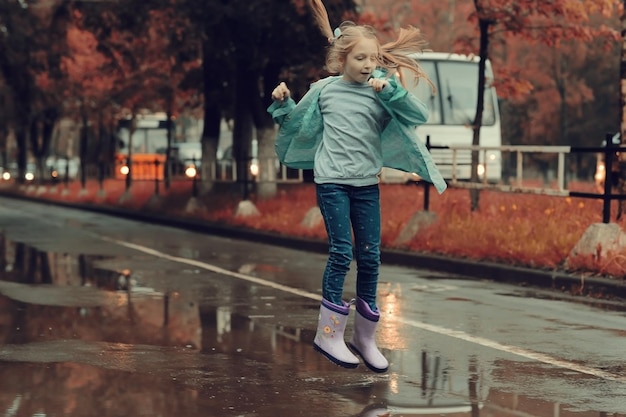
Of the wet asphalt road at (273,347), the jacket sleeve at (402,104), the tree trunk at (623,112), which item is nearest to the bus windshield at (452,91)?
the tree trunk at (623,112)

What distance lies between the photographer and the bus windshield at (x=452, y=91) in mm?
31875

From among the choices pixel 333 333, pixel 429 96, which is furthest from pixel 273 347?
pixel 429 96

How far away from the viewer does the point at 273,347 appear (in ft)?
31.1

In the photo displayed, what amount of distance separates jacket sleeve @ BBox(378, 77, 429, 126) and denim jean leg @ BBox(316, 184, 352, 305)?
0.53 metres

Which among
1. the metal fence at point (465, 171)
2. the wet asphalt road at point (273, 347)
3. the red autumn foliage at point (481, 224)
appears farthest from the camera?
the red autumn foliage at point (481, 224)

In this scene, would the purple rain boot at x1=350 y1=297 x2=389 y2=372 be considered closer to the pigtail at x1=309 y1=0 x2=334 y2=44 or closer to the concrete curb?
the pigtail at x1=309 y1=0 x2=334 y2=44

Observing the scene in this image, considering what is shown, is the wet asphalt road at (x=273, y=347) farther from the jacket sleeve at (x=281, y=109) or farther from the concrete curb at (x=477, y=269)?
the jacket sleeve at (x=281, y=109)

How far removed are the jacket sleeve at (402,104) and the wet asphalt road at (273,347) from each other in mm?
1526

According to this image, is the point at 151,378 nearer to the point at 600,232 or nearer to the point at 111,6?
the point at 600,232

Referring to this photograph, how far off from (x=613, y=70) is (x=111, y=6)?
28.6 m

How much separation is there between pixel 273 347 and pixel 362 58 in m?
2.38

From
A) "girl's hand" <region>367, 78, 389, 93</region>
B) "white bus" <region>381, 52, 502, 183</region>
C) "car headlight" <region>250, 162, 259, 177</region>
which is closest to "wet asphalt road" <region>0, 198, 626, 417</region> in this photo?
"girl's hand" <region>367, 78, 389, 93</region>

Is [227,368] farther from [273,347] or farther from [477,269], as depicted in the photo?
[477,269]

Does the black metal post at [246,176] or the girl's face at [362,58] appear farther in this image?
the black metal post at [246,176]
